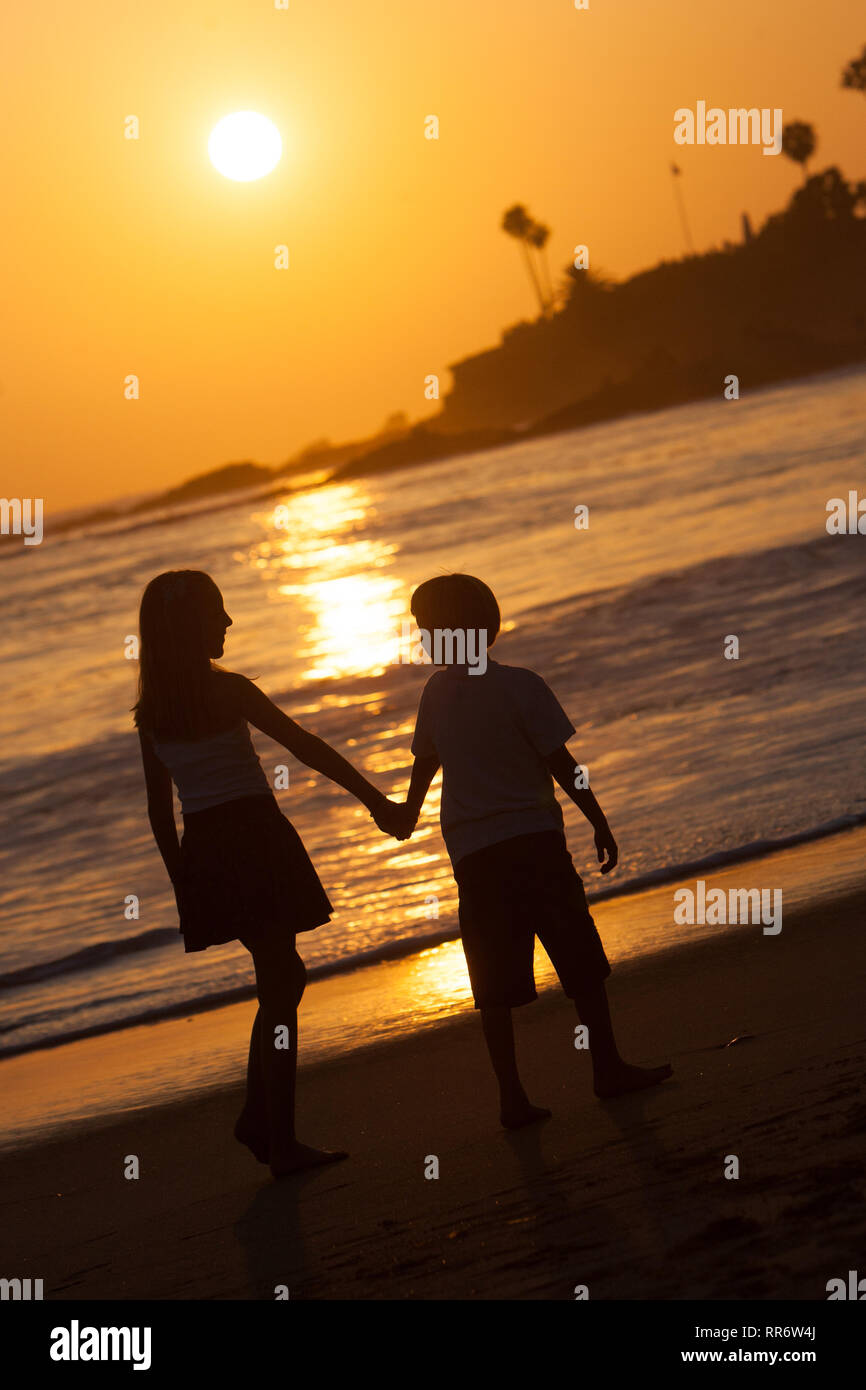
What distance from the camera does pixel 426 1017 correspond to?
206 inches

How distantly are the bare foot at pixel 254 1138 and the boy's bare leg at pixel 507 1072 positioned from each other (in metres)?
0.72

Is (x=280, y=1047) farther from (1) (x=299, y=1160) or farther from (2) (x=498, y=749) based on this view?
(2) (x=498, y=749)

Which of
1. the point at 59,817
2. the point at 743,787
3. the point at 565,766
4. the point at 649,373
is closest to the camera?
the point at 565,766

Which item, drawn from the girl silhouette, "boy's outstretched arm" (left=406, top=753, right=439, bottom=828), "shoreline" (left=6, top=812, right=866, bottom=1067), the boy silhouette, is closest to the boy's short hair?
the boy silhouette

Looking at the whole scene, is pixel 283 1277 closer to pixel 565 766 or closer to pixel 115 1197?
pixel 115 1197

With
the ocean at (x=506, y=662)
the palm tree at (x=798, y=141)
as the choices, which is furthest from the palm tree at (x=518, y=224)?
the ocean at (x=506, y=662)

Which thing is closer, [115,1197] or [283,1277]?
[283,1277]

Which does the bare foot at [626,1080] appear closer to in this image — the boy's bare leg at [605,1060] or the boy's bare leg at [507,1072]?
the boy's bare leg at [605,1060]

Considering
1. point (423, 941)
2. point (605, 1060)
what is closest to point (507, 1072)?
point (605, 1060)

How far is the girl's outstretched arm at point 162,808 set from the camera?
387 cm

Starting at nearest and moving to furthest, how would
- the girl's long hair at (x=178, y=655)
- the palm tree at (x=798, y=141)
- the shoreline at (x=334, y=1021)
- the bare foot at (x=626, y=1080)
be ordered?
the girl's long hair at (x=178, y=655) < the bare foot at (x=626, y=1080) < the shoreline at (x=334, y=1021) < the palm tree at (x=798, y=141)

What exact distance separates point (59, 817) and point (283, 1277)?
884cm

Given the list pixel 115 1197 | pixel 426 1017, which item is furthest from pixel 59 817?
pixel 115 1197

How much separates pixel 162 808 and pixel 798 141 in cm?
13038
